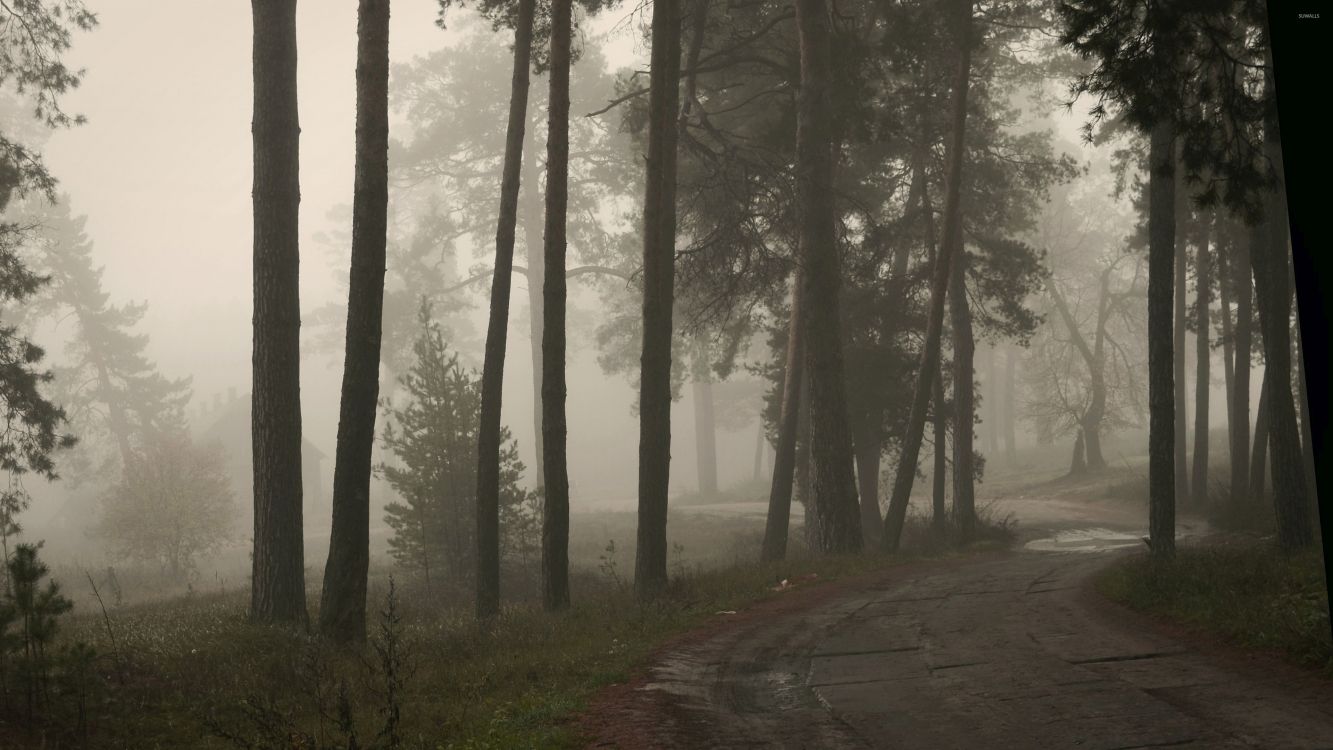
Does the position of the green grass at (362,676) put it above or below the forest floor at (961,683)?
below

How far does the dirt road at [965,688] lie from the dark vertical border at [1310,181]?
4.90 metres

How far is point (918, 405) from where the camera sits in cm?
1966

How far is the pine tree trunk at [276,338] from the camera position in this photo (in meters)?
12.0

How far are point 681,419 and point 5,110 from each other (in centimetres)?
6571

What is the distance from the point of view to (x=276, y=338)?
1215 cm

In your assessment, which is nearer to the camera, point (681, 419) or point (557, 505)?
point (557, 505)

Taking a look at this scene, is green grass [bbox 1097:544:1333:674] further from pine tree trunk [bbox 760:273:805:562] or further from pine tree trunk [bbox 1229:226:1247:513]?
pine tree trunk [bbox 1229:226:1247:513]

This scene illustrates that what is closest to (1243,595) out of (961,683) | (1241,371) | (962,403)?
(961,683)

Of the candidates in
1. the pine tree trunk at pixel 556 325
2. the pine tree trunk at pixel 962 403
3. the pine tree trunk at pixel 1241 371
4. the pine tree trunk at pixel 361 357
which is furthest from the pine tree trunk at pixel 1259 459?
the pine tree trunk at pixel 361 357

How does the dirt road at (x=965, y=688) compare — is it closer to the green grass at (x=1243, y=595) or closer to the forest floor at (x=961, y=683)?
the forest floor at (x=961, y=683)

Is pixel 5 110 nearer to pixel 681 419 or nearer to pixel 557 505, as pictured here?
pixel 557 505

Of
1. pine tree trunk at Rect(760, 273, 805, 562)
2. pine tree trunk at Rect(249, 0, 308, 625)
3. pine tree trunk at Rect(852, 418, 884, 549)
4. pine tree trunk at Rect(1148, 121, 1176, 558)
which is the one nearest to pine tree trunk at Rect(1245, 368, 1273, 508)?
pine tree trunk at Rect(1148, 121, 1176, 558)

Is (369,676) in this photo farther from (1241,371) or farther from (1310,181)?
(1241,371)

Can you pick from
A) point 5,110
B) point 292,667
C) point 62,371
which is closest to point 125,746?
point 292,667
